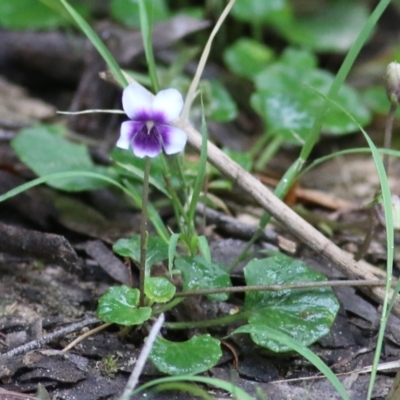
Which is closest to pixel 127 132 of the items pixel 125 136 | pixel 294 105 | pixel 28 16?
pixel 125 136

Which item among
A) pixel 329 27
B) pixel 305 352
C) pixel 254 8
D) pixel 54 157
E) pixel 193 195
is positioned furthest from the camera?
pixel 329 27

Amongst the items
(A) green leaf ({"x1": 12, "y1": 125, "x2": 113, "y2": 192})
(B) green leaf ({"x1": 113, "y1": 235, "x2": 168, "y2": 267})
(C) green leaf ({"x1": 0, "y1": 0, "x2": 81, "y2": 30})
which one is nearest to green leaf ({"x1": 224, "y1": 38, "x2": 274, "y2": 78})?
(C) green leaf ({"x1": 0, "y1": 0, "x2": 81, "y2": 30})

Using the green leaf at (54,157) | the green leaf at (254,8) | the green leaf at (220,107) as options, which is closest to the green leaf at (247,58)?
the green leaf at (254,8)

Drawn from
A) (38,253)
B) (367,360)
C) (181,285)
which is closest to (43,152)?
(38,253)

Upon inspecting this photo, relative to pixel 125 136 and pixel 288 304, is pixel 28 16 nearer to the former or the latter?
pixel 125 136

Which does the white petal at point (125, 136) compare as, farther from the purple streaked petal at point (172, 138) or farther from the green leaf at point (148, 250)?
the green leaf at point (148, 250)

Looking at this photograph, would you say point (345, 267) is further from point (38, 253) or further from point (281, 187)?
point (38, 253)

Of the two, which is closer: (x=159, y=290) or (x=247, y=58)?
(x=159, y=290)
